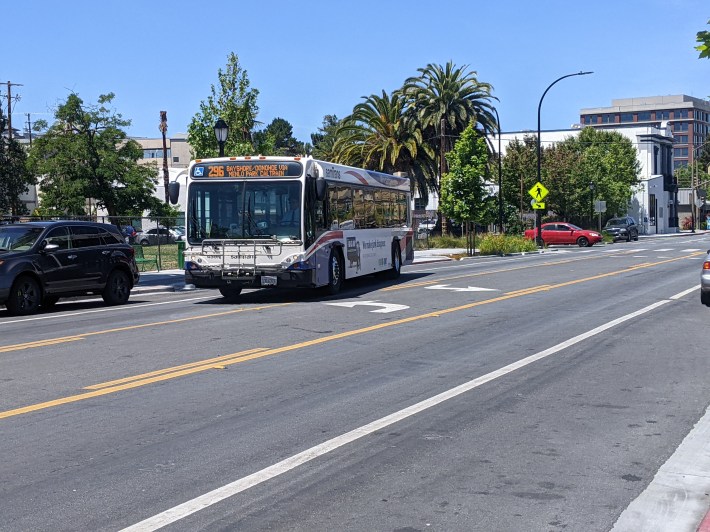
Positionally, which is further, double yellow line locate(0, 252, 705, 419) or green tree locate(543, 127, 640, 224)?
green tree locate(543, 127, 640, 224)

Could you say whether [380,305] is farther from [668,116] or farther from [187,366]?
[668,116]

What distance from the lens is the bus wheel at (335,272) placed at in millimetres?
20703

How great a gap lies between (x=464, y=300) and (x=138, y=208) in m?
42.7

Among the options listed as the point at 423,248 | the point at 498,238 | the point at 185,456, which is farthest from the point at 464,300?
the point at 423,248

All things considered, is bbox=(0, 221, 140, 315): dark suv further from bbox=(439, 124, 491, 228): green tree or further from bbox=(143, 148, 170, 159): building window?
bbox=(143, 148, 170, 159): building window

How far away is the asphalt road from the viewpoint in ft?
18.6

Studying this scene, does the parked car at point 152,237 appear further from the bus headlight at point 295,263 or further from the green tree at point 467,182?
the bus headlight at point 295,263

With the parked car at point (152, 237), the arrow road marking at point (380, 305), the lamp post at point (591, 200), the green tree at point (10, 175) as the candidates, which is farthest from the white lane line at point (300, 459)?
the lamp post at point (591, 200)

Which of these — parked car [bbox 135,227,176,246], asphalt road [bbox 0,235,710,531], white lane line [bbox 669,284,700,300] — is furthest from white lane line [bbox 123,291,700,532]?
parked car [bbox 135,227,176,246]

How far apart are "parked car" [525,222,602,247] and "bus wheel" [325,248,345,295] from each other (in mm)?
38258

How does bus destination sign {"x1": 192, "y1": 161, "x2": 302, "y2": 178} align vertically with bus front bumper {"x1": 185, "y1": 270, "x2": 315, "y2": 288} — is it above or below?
above

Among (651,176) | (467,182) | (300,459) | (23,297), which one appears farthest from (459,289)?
(651,176)

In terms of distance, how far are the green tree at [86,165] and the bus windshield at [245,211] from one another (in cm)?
3815

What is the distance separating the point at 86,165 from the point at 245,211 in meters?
40.5
